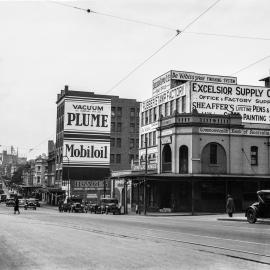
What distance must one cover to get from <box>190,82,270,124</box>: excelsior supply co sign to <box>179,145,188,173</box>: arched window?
679 cm

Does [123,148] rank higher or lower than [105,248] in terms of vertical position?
higher

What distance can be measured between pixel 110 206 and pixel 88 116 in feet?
96.1

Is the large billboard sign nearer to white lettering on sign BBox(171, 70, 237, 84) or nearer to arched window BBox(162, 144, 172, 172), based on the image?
white lettering on sign BBox(171, 70, 237, 84)

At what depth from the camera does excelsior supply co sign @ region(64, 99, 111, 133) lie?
7618 centimetres

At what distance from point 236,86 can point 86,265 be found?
4626cm

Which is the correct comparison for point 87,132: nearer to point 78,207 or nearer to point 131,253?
point 78,207

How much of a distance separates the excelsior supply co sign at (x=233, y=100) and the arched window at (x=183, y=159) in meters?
6.79

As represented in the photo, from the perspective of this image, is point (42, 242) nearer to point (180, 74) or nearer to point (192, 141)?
point (192, 141)

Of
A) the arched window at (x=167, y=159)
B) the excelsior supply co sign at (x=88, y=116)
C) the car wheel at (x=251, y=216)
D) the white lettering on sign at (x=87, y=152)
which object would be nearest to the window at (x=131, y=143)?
the white lettering on sign at (x=87, y=152)

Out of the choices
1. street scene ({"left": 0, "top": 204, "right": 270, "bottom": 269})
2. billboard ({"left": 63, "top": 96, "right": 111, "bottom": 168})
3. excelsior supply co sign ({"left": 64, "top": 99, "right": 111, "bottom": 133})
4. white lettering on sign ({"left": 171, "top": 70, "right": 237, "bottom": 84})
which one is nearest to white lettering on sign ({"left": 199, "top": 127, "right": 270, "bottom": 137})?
white lettering on sign ({"left": 171, "top": 70, "right": 237, "bottom": 84})

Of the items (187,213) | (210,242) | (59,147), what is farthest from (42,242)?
(59,147)

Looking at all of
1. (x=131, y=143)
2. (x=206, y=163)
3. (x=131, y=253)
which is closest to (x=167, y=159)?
(x=206, y=163)

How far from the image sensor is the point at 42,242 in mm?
14883

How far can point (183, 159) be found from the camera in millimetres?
47562
